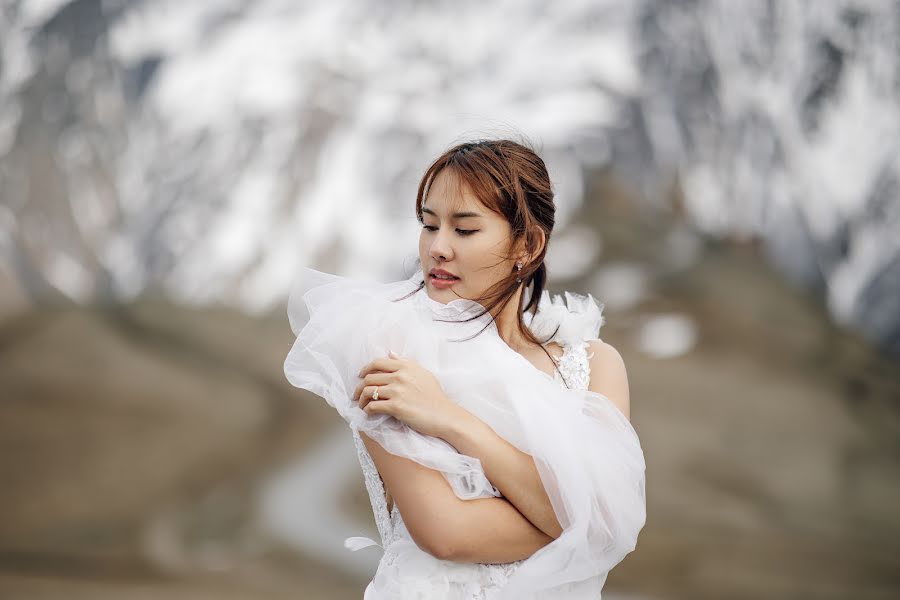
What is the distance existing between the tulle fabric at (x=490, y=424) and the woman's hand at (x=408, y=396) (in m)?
0.02

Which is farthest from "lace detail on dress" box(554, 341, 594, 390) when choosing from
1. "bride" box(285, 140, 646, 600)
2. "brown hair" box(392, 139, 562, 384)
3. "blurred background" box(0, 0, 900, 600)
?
"blurred background" box(0, 0, 900, 600)

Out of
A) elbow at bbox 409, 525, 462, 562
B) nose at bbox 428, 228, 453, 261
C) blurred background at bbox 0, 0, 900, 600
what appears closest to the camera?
elbow at bbox 409, 525, 462, 562

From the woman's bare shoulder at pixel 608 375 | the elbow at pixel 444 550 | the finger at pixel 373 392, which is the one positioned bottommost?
the elbow at pixel 444 550

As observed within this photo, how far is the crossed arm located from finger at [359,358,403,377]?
0.29ft

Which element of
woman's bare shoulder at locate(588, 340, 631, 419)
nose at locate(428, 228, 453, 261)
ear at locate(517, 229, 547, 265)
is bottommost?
woman's bare shoulder at locate(588, 340, 631, 419)

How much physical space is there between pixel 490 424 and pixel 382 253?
11.7 meters

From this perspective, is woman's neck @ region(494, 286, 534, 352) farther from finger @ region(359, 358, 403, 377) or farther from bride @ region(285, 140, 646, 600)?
finger @ region(359, 358, 403, 377)

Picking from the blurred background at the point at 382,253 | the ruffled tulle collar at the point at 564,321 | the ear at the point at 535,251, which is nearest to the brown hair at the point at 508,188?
the ear at the point at 535,251

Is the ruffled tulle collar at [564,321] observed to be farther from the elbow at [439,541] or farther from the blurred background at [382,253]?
the blurred background at [382,253]

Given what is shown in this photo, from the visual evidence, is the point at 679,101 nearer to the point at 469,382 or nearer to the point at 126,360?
the point at 126,360

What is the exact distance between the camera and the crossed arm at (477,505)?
42.1 inches

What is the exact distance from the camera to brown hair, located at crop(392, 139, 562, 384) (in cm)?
121

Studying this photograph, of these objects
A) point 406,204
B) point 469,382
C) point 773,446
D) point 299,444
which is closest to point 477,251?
point 469,382

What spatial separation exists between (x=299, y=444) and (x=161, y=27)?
799cm
